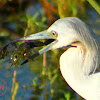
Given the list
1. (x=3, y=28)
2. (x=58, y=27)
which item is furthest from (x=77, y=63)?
(x=3, y=28)

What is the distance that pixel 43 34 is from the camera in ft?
8.77

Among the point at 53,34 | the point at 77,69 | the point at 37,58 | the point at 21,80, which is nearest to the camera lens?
the point at 53,34

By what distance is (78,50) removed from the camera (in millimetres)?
2680

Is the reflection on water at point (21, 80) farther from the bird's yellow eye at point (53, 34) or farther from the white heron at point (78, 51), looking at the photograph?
the bird's yellow eye at point (53, 34)

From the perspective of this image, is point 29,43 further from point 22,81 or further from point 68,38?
point 22,81

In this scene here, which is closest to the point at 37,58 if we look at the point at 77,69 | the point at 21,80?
the point at 21,80

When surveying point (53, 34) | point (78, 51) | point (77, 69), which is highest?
point (53, 34)

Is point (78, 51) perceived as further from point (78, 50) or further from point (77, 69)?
point (77, 69)

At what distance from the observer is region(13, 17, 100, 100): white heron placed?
2607 mm

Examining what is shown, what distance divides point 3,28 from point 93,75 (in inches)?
104

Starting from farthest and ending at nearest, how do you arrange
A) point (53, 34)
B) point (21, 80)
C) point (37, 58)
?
point (37, 58) → point (21, 80) → point (53, 34)

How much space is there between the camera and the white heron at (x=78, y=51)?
2.61 meters

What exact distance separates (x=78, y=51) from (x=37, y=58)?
1751 mm

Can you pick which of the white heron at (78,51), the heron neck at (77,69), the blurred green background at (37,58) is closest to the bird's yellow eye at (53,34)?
the white heron at (78,51)
